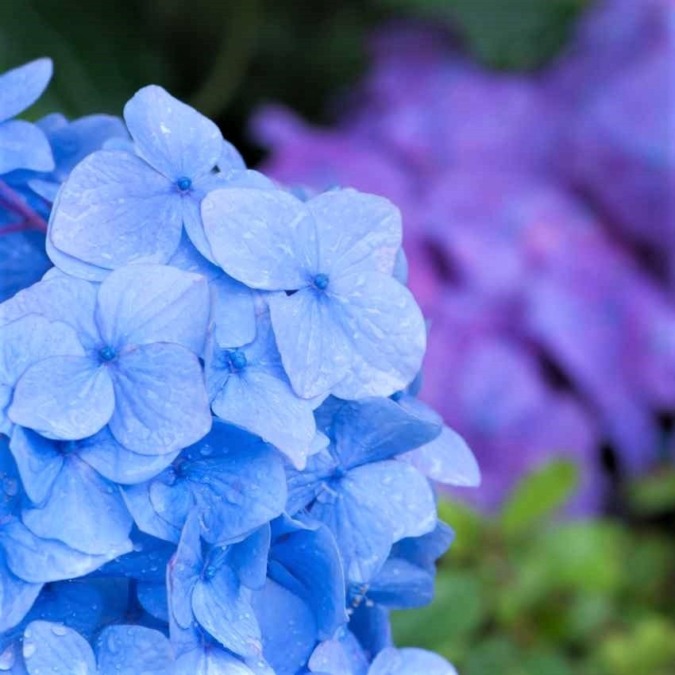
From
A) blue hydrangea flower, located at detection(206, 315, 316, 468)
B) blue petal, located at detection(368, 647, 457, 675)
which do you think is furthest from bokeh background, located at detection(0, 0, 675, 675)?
blue hydrangea flower, located at detection(206, 315, 316, 468)

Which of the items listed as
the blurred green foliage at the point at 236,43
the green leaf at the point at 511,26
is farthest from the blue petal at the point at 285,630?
the green leaf at the point at 511,26

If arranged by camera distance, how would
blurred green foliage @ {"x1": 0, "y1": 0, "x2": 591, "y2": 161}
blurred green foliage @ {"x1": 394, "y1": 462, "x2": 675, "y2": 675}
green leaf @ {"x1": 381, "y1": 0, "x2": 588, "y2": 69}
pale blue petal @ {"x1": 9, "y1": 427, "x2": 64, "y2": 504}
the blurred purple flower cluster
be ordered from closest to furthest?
1. pale blue petal @ {"x1": 9, "y1": 427, "x2": 64, "y2": 504}
2. blurred green foliage @ {"x1": 394, "y1": 462, "x2": 675, "y2": 675}
3. the blurred purple flower cluster
4. blurred green foliage @ {"x1": 0, "y1": 0, "x2": 591, "y2": 161}
5. green leaf @ {"x1": 381, "y1": 0, "x2": 588, "y2": 69}

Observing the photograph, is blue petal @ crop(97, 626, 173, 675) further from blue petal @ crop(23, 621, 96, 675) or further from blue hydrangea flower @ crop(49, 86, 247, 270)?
blue hydrangea flower @ crop(49, 86, 247, 270)

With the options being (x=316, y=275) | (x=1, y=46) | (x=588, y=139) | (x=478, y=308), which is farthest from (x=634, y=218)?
(x=316, y=275)

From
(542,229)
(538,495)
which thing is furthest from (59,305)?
(542,229)

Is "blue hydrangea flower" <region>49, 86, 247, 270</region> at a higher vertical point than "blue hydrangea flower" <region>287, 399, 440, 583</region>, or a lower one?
higher

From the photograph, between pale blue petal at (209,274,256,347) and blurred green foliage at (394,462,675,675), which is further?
blurred green foliage at (394,462,675,675)

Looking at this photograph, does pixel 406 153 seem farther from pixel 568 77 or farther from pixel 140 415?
pixel 140 415
